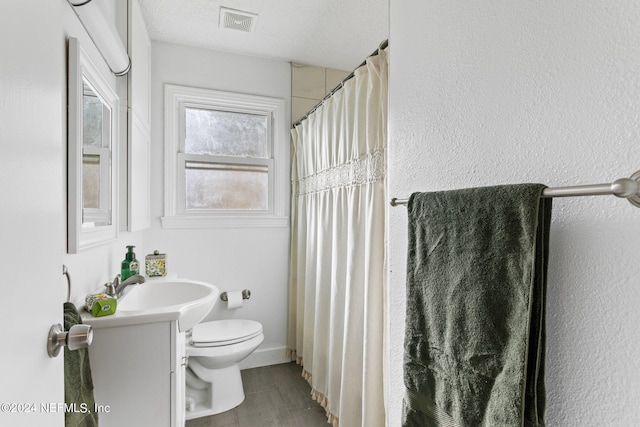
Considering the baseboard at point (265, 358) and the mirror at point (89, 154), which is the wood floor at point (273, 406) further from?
the mirror at point (89, 154)

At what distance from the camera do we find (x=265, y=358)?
261 centimetres

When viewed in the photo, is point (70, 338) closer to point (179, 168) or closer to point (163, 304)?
point (163, 304)

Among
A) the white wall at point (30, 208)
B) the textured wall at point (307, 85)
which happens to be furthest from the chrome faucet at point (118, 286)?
the textured wall at point (307, 85)

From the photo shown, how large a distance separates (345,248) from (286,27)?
1479 millimetres

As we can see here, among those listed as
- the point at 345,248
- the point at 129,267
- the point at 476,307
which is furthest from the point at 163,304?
the point at 476,307

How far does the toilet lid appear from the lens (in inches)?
76.2

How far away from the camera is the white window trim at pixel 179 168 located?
2.37 meters

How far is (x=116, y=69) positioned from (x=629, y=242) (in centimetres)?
183

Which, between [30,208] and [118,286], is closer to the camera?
[30,208]

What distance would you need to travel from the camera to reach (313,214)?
2.23m

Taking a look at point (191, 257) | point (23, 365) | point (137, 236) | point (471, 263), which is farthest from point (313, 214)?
point (23, 365)

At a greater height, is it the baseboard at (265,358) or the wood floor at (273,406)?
the baseboard at (265,358)

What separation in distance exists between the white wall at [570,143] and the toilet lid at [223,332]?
64.3 inches

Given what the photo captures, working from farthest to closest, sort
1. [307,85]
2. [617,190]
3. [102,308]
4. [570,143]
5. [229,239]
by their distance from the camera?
1. [307,85]
2. [229,239]
3. [102,308]
4. [570,143]
5. [617,190]
